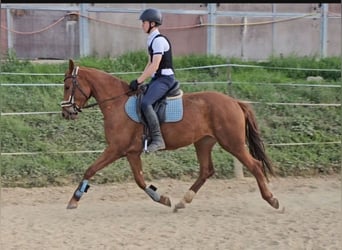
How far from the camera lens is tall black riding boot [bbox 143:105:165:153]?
6.41 meters

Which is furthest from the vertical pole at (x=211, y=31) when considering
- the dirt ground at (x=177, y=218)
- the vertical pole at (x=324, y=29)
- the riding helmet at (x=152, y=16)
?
the riding helmet at (x=152, y=16)

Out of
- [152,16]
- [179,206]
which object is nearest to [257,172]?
[179,206]

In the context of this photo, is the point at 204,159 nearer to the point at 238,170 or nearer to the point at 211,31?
the point at 238,170

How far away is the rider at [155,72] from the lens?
6352 mm

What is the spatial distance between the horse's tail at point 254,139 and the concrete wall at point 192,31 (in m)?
5.85

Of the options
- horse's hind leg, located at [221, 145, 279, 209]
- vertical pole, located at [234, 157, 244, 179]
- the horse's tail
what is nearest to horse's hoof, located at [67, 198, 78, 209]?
horse's hind leg, located at [221, 145, 279, 209]

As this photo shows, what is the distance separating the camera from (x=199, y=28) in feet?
41.7

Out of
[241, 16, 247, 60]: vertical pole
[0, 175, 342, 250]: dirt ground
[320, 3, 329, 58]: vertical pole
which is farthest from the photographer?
[320, 3, 329, 58]: vertical pole

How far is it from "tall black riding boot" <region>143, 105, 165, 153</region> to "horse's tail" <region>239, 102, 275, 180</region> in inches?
36.9

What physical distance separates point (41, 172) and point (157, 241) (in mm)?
3047

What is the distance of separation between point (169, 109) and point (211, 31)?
6.40 metres

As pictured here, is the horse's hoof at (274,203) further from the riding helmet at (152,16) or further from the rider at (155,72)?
the riding helmet at (152,16)

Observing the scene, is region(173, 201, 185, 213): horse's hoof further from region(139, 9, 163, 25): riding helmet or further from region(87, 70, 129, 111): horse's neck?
region(139, 9, 163, 25): riding helmet

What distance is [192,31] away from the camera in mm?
12719
